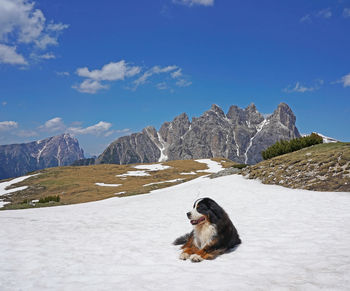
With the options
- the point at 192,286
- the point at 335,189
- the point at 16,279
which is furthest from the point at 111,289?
the point at 335,189

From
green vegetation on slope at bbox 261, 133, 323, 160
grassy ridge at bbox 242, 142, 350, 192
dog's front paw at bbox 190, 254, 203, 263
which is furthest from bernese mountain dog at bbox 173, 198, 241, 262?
green vegetation on slope at bbox 261, 133, 323, 160

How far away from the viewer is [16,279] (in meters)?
4.26

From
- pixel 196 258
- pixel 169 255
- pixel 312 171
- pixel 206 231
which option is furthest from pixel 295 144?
pixel 196 258

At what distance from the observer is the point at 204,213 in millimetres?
5559

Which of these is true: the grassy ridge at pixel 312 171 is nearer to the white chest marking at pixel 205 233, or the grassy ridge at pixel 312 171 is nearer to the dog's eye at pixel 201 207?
the white chest marking at pixel 205 233

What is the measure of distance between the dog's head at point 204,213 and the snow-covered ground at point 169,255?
90cm

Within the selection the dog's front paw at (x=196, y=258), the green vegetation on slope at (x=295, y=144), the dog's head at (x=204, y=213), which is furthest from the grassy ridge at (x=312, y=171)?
the dog's front paw at (x=196, y=258)

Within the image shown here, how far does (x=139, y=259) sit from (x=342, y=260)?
445cm

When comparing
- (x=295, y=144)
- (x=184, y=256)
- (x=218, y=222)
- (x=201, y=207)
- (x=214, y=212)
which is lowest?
(x=184, y=256)

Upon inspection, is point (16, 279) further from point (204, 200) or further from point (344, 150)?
point (344, 150)

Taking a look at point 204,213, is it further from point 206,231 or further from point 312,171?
point 312,171

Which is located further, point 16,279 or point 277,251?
point 277,251

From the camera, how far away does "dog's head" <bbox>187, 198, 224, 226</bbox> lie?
555 cm

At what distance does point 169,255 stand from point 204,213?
1.56 m
